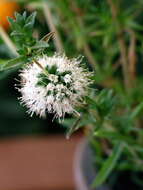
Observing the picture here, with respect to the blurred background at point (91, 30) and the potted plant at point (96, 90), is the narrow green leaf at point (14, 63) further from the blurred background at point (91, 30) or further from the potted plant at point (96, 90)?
the blurred background at point (91, 30)

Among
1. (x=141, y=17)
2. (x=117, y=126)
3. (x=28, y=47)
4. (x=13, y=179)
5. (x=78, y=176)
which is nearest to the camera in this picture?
(x=28, y=47)

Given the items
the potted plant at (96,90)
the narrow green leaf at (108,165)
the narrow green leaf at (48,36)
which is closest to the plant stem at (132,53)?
the potted plant at (96,90)

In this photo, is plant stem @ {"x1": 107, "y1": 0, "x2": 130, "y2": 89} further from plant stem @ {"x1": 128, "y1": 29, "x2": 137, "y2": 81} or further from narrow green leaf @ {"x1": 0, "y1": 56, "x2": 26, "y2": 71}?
narrow green leaf @ {"x1": 0, "y1": 56, "x2": 26, "y2": 71}

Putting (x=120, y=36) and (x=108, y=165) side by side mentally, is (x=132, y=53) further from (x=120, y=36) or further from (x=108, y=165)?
(x=108, y=165)

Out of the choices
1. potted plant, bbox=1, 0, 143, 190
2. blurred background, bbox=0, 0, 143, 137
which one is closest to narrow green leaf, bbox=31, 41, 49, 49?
potted plant, bbox=1, 0, 143, 190

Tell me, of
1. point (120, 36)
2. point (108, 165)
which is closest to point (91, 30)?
point (120, 36)

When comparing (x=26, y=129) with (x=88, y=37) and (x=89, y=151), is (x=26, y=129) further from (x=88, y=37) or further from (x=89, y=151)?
(x=88, y=37)

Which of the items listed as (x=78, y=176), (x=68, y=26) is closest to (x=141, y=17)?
(x=68, y=26)
